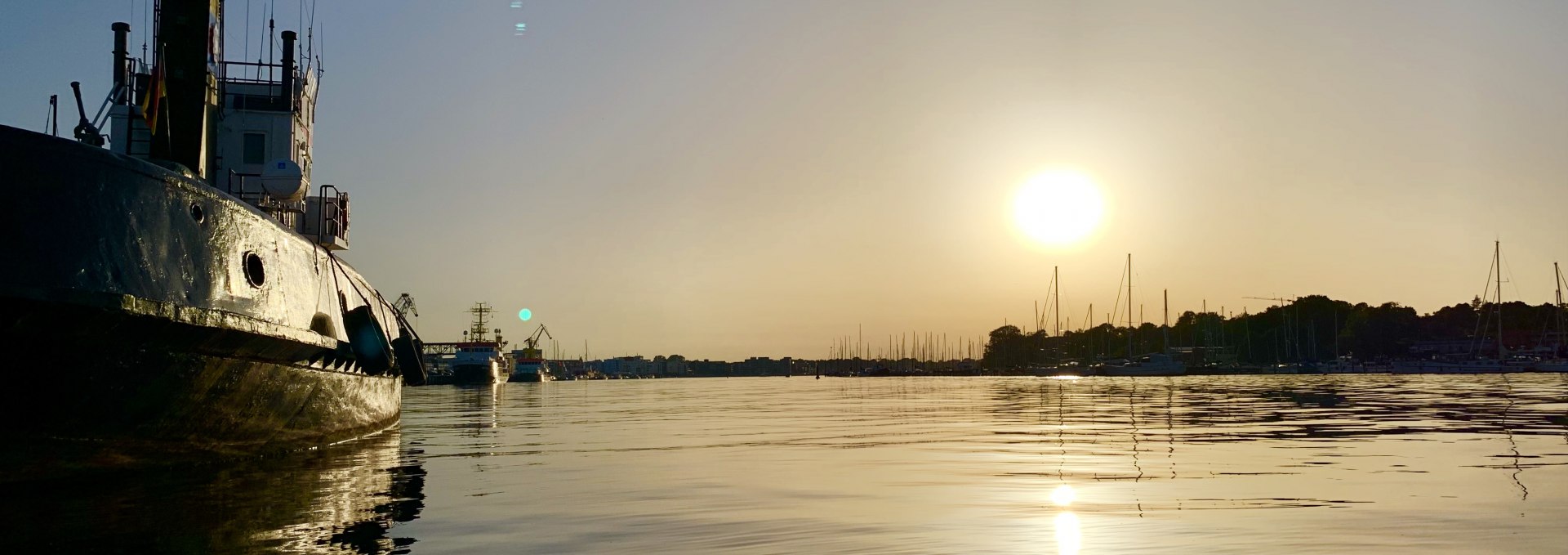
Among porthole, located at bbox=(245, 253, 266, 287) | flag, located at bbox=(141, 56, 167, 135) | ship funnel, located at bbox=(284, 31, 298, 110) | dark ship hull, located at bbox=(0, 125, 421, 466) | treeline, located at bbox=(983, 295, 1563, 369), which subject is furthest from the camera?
treeline, located at bbox=(983, 295, 1563, 369)

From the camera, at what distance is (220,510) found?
10016 mm

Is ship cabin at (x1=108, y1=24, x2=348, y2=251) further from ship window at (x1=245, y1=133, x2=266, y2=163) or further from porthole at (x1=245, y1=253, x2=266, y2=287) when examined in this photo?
porthole at (x1=245, y1=253, x2=266, y2=287)

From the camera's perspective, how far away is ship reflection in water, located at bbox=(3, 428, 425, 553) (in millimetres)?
8156

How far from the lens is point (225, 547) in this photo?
26.2 feet

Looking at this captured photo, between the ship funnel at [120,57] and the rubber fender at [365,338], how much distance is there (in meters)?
6.79

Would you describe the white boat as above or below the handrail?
below

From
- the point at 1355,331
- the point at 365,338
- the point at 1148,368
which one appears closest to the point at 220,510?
the point at 365,338

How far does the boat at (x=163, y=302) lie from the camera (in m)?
11.6

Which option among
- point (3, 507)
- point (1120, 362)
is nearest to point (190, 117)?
point (3, 507)

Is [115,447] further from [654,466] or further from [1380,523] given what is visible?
[1380,523]

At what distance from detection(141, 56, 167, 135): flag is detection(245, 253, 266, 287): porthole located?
2.05 m

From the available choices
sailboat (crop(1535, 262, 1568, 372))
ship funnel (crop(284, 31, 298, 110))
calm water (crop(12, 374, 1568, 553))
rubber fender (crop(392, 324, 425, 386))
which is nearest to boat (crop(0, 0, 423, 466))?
calm water (crop(12, 374, 1568, 553))

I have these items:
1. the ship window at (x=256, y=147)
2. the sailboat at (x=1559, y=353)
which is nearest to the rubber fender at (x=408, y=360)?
the ship window at (x=256, y=147)

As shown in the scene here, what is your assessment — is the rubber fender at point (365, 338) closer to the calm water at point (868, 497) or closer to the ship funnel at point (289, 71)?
the calm water at point (868, 497)
